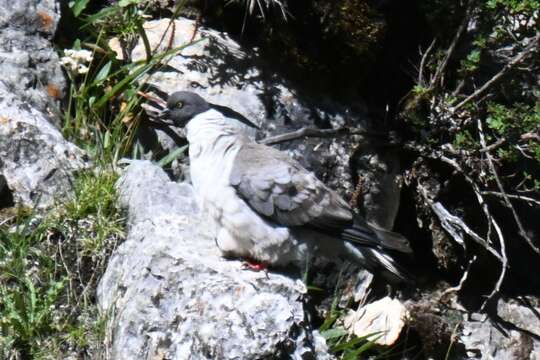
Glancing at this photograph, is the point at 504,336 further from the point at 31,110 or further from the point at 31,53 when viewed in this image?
the point at 31,53

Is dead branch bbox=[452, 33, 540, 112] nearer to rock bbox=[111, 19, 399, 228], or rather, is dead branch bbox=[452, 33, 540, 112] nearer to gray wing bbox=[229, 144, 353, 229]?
rock bbox=[111, 19, 399, 228]

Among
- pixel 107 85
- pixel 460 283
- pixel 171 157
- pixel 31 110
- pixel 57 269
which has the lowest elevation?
pixel 57 269

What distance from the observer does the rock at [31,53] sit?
641cm

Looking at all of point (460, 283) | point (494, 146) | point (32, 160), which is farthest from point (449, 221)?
point (32, 160)

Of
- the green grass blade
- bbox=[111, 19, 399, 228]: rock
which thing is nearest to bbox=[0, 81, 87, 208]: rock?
the green grass blade

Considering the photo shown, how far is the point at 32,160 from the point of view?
5879mm

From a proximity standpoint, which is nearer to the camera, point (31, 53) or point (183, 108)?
point (183, 108)

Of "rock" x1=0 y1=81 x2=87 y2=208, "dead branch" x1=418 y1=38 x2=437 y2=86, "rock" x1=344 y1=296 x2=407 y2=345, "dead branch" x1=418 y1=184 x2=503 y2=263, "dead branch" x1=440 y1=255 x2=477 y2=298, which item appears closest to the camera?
"rock" x1=344 y1=296 x2=407 y2=345

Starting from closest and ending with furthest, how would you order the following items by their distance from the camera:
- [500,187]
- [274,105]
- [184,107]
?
[184,107], [500,187], [274,105]

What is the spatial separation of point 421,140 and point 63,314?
113 inches

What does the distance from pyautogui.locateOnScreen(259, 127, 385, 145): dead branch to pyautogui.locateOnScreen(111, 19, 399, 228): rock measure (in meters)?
0.04

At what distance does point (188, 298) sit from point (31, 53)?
2.75 meters

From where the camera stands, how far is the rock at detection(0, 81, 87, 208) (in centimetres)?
577

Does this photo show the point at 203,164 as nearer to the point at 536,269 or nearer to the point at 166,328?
the point at 166,328
